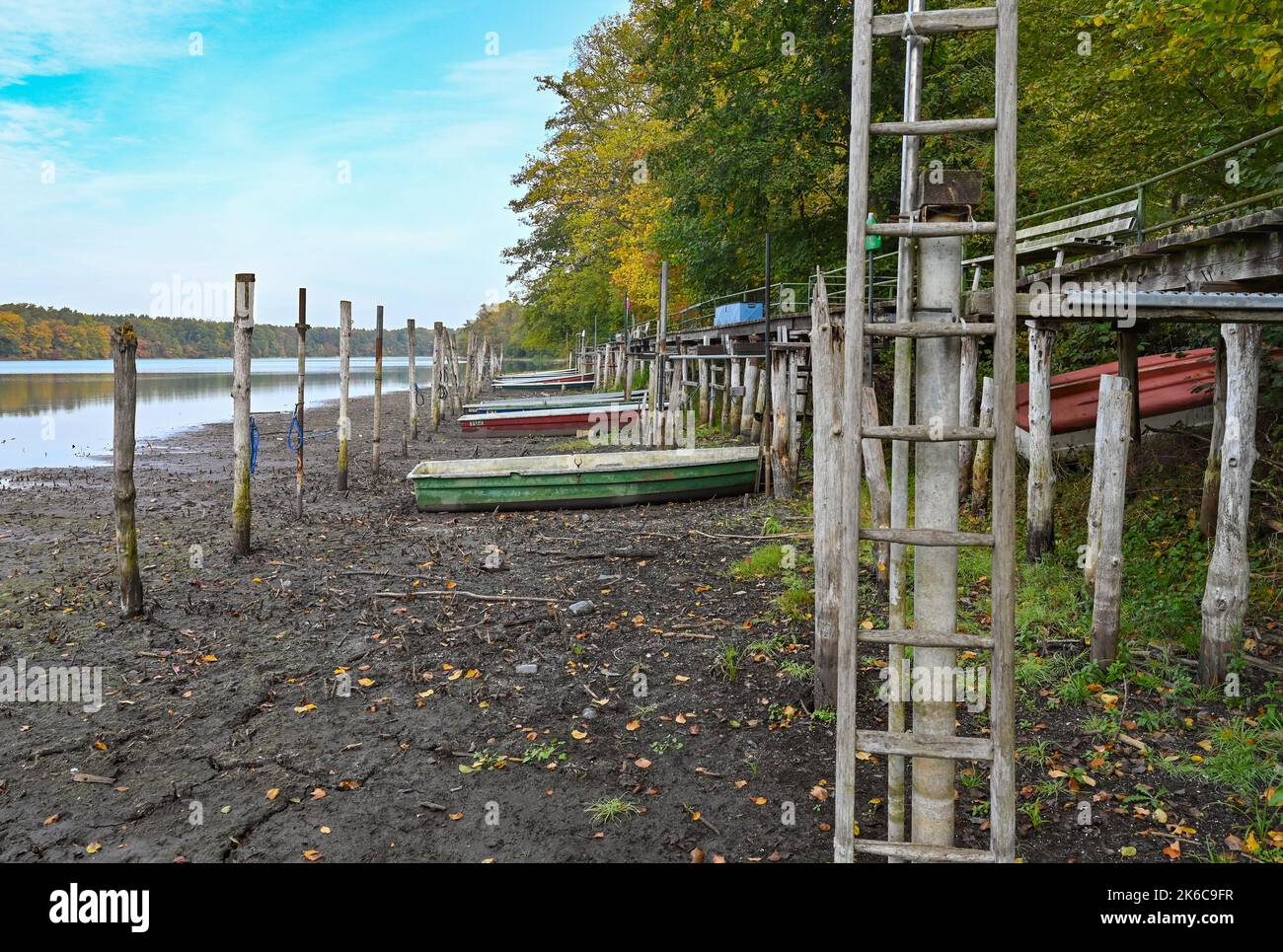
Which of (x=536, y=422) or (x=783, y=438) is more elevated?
(x=536, y=422)

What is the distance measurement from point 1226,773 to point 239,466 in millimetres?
10861

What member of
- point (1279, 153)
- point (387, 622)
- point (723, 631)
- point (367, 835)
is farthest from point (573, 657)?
point (1279, 153)

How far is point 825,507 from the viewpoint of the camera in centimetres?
642

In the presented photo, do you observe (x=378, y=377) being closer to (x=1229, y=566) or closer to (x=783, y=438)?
(x=783, y=438)

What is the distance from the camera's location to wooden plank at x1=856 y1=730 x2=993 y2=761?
3656 mm

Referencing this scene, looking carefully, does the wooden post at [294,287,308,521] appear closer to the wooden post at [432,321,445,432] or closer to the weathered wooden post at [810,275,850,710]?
the weathered wooden post at [810,275,850,710]

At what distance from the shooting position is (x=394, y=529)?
1334 centimetres

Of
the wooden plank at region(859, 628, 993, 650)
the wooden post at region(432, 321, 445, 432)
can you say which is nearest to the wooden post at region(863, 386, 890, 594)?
the wooden plank at region(859, 628, 993, 650)

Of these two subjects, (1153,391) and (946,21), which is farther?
(1153,391)

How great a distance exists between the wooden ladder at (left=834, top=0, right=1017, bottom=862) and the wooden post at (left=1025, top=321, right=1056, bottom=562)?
22.8ft

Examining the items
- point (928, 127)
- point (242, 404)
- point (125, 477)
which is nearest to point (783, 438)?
point (242, 404)

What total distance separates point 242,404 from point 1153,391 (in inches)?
503

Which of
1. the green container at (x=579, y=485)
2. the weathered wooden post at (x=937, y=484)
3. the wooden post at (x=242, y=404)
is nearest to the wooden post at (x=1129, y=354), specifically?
the green container at (x=579, y=485)

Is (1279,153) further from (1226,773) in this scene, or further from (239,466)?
(239,466)
